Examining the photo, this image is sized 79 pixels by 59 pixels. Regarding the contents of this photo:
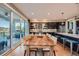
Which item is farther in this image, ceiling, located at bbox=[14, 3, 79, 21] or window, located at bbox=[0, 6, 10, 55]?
ceiling, located at bbox=[14, 3, 79, 21]

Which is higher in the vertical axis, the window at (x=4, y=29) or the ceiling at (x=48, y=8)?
the ceiling at (x=48, y=8)

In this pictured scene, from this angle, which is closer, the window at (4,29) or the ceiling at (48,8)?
the window at (4,29)

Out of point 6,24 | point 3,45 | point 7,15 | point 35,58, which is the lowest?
point 3,45

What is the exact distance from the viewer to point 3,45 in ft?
20.0

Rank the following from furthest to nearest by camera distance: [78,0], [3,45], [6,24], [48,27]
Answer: [48,27] → [6,24] → [3,45] → [78,0]

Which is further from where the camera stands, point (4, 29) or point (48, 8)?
point (48, 8)

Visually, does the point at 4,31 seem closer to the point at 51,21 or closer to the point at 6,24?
the point at 6,24

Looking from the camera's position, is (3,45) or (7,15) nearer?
(3,45)

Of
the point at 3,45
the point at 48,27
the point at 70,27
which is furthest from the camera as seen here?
the point at 48,27

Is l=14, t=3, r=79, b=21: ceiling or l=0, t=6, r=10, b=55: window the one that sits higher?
l=14, t=3, r=79, b=21: ceiling

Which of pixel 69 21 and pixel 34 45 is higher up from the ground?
pixel 69 21

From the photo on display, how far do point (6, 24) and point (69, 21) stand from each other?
8338 mm

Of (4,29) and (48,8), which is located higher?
(48,8)

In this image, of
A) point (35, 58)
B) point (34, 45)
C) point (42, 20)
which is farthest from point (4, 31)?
point (42, 20)
